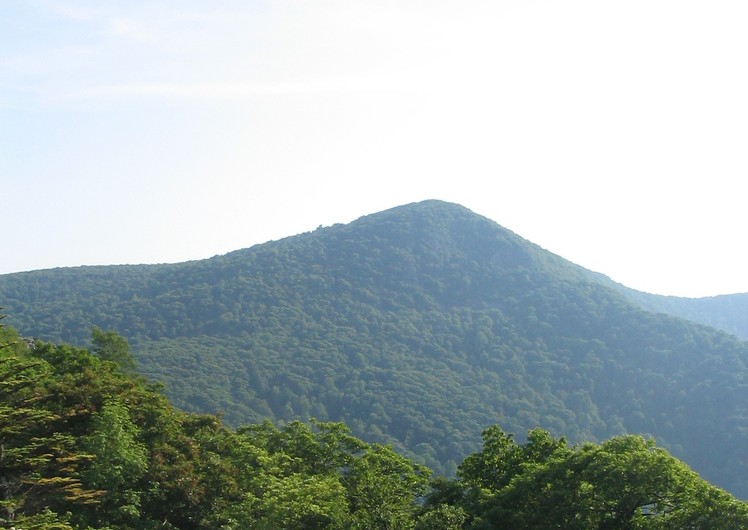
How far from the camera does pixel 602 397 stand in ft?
427

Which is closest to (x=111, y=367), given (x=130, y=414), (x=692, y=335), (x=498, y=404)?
(x=130, y=414)

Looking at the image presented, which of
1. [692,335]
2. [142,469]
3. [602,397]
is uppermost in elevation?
[142,469]

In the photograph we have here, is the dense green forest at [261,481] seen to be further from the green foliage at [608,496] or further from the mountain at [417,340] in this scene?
the mountain at [417,340]

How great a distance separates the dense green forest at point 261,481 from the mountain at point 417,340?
71024mm

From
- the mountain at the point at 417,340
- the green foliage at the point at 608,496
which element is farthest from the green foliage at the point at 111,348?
the mountain at the point at 417,340

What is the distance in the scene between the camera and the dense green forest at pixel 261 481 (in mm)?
20719

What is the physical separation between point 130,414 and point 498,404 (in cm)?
9902

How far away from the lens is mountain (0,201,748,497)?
114125mm

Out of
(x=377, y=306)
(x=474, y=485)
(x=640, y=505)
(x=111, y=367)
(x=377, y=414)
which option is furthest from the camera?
(x=377, y=306)

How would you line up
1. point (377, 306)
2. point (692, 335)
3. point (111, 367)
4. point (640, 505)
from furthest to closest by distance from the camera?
point (377, 306) < point (692, 335) < point (111, 367) < point (640, 505)

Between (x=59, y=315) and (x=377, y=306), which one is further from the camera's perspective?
(x=377, y=306)

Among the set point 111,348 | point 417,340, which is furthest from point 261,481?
point 417,340

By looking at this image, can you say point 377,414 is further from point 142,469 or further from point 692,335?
point 142,469

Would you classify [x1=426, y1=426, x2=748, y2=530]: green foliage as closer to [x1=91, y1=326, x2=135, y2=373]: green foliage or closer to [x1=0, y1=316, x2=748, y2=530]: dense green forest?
[x1=0, y1=316, x2=748, y2=530]: dense green forest
